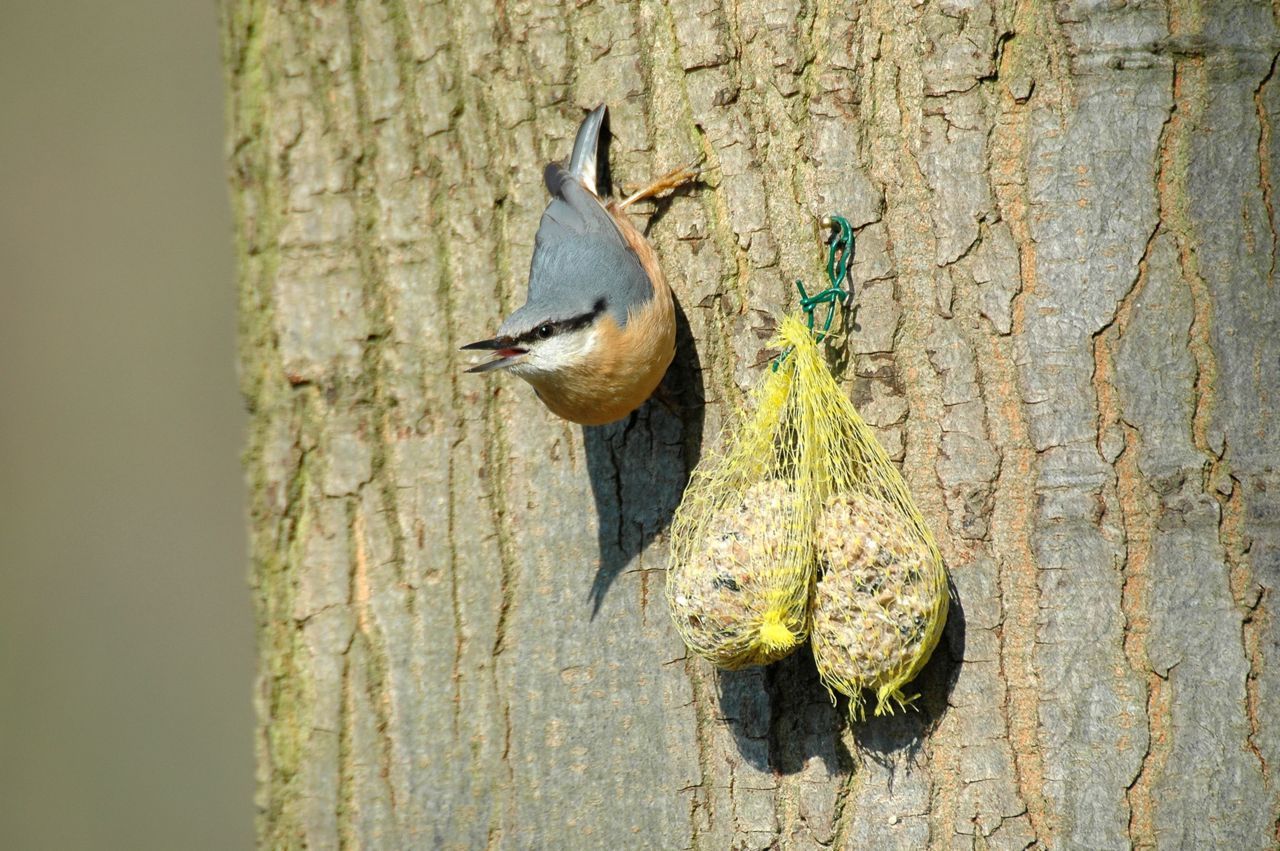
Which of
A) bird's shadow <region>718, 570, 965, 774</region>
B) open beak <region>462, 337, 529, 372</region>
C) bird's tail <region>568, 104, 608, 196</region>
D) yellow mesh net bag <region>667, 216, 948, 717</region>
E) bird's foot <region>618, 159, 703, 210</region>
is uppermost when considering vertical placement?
bird's tail <region>568, 104, 608, 196</region>

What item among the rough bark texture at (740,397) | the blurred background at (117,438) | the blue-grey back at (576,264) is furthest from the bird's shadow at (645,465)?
the blurred background at (117,438)

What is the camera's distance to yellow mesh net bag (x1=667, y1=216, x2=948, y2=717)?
216 centimetres

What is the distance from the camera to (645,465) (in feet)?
8.63

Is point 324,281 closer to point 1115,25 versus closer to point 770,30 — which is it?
point 770,30

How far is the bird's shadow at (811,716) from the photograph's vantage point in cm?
234

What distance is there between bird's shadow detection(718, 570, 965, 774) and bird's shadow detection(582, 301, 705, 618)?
15.2 inches

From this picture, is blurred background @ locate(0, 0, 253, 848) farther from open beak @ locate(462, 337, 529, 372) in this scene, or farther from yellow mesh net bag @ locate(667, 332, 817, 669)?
yellow mesh net bag @ locate(667, 332, 817, 669)

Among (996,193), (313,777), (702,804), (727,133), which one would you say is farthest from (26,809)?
(996,193)

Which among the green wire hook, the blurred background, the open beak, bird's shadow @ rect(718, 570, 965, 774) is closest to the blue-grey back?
the open beak

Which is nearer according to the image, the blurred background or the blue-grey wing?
the blue-grey wing

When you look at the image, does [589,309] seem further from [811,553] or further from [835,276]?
[811,553]

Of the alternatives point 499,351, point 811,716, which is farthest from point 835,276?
point 811,716

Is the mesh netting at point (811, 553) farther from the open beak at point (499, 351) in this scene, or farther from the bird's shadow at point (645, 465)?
the open beak at point (499, 351)

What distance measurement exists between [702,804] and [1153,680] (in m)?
1.03
